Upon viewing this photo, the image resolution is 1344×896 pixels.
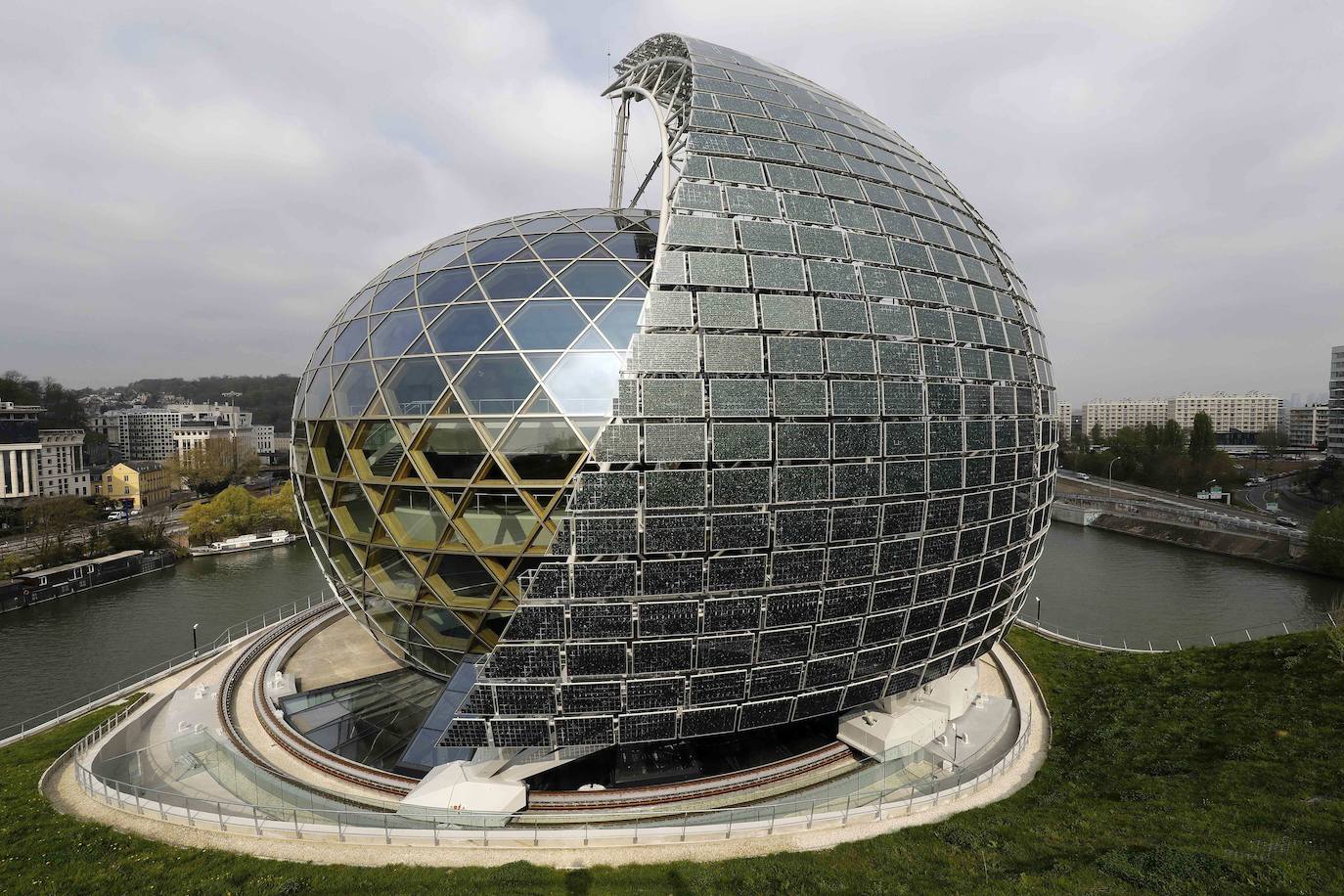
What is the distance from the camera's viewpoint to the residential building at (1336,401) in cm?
8921

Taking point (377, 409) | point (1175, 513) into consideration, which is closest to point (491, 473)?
point (377, 409)

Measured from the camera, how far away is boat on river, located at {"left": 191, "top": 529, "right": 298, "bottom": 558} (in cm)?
5478

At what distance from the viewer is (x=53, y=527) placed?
1989 inches

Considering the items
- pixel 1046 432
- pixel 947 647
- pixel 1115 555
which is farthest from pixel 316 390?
pixel 1115 555

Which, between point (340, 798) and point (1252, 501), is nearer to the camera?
Answer: point (340, 798)

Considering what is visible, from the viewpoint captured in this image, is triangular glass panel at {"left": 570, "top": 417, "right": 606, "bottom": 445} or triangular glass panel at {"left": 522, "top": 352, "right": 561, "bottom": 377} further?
triangular glass panel at {"left": 522, "top": 352, "right": 561, "bottom": 377}

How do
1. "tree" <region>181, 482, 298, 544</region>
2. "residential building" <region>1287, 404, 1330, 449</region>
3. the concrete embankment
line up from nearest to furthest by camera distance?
the concrete embankment
"tree" <region>181, 482, 298, 544</region>
"residential building" <region>1287, 404, 1330, 449</region>

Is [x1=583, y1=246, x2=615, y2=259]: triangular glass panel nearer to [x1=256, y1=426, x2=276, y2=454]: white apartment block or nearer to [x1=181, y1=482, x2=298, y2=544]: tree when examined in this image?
[x1=181, y1=482, x2=298, y2=544]: tree

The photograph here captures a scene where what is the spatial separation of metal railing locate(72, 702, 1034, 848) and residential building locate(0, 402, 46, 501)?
92.2 metres

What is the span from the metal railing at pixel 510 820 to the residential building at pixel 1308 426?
209 metres

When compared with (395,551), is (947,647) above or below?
below

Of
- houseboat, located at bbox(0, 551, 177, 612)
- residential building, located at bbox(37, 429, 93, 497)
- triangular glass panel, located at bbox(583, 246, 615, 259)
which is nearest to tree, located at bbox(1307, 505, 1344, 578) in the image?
triangular glass panel, located at bbox(583, 246, 615, 259)

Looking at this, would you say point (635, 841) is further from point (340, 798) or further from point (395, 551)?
point (395, 551)

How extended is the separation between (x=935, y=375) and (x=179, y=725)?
81.1 feet
